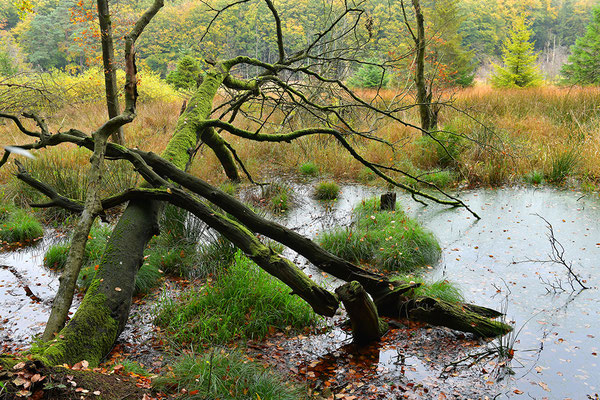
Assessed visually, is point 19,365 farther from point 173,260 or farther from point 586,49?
point 586,49

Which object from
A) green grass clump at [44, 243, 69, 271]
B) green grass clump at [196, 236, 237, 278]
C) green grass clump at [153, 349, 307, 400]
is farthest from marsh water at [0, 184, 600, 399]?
green grass clump at [196, 236, 237, 278]

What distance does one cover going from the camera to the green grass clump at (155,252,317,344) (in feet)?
11.5

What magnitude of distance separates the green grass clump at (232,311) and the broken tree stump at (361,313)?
22.4 inches

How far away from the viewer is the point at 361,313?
125 inches

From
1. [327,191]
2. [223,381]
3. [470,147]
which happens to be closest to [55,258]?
[223,381]

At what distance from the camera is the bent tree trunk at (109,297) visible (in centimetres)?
268

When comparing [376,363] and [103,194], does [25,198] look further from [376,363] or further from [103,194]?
[376,363]

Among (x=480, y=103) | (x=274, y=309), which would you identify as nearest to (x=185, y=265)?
(x=274, y=309)

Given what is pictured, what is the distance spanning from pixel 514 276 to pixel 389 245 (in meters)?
1.34

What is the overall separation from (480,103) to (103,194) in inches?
379

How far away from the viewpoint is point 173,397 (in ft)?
8.19

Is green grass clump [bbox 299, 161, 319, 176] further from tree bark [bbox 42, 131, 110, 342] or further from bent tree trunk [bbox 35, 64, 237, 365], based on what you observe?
tree bark [bbox 42, 131, 110, 342]

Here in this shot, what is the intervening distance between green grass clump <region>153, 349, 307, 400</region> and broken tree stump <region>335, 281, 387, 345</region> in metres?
0.66

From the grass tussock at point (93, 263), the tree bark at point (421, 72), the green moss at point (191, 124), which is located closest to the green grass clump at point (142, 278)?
the grass tussock at point (93, 263)
